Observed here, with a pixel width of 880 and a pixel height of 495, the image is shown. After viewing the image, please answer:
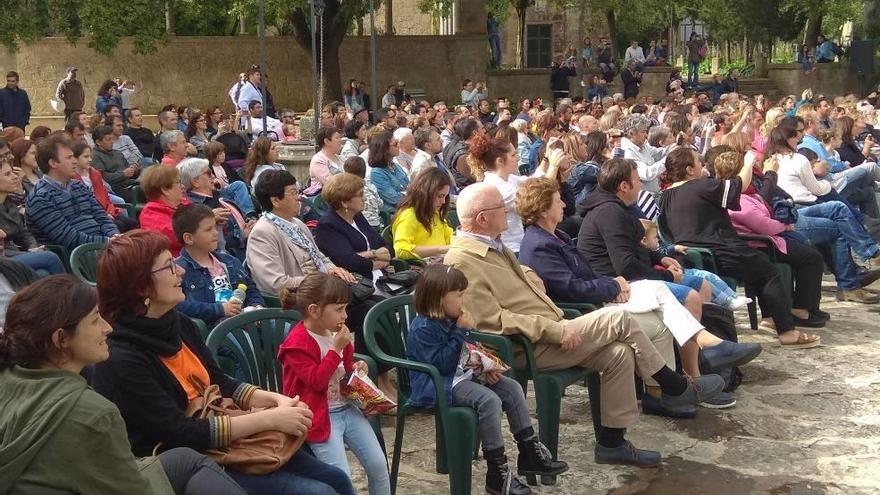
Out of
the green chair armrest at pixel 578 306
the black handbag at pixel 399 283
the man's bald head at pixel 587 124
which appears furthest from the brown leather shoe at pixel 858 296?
the black handbag at pixel 399 283

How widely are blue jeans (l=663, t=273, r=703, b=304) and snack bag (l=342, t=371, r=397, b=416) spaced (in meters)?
2.52

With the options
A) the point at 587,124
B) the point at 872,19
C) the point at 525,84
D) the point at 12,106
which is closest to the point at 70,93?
the point at 12,106

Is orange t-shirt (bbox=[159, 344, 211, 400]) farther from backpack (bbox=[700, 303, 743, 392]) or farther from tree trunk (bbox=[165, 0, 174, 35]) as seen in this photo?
tree trunk (bbox=[165, 0, 174, 35])

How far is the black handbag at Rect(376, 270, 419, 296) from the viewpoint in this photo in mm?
6133

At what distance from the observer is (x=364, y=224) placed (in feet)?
21.9

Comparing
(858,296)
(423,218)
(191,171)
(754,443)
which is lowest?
(754,443)

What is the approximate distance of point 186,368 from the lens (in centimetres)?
370

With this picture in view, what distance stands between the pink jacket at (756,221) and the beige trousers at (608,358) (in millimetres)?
3051

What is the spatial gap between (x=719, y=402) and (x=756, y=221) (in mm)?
2183

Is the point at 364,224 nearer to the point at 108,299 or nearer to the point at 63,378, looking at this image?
the point at 108,299

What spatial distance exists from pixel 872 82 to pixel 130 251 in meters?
29.1

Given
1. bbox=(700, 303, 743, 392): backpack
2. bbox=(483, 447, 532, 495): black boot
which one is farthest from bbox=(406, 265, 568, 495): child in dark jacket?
bbox=(700, 303, 743, 392): backpack

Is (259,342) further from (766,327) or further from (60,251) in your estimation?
(766,327)

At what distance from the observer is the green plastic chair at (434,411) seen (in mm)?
4535
